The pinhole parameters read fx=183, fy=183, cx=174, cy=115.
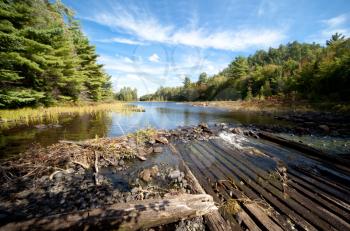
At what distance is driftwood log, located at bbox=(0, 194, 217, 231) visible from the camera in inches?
109

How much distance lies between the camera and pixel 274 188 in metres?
4.54

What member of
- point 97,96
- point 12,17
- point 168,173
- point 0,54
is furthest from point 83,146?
point 97,96

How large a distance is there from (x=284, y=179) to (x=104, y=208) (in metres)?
4.67

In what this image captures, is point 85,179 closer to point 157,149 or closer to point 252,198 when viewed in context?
point 157,149

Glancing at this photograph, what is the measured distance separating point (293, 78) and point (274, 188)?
140 ft

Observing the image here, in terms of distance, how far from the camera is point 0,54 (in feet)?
40.9

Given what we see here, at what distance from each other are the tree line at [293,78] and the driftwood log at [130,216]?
32.7m

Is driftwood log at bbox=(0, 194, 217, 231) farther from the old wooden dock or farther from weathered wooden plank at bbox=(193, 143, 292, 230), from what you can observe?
weathered wooden plank at bbox=(193, 143, 292, 230)

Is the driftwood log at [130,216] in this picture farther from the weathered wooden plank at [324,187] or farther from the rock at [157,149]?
the rock at [157,149]

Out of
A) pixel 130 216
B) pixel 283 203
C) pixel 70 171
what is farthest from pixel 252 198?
pixel 70 171

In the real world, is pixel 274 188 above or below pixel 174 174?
above

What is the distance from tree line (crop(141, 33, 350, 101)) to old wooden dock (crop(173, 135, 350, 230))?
2816cm

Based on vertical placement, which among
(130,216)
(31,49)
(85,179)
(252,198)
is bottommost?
(85,179)

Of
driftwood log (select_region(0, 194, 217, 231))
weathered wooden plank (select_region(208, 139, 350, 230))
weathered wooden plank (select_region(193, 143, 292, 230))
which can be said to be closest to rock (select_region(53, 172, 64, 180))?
driftwood log (select_region(0, 194, 217, 231))
